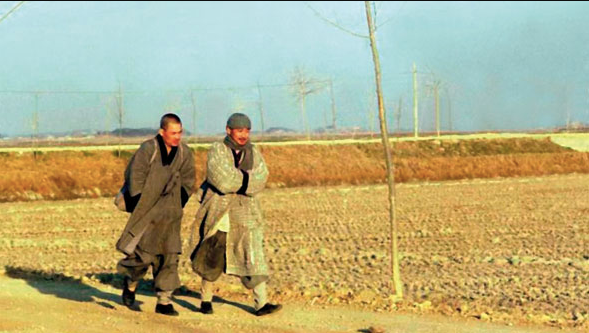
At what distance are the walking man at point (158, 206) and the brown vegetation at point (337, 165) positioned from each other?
23579 millimetres

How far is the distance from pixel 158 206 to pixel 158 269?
0.58m

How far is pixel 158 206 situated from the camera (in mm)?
8438

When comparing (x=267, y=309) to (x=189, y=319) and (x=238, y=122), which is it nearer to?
(x=189, y=319)

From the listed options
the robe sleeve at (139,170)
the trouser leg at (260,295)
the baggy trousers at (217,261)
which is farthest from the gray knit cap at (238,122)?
the trouser leg at (260,295)

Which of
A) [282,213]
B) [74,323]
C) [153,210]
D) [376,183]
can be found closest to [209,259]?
[153,210]

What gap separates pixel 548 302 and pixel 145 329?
4.43 m

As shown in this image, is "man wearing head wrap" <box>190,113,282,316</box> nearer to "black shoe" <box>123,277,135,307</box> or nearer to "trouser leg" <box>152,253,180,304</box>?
"trouser leg" <box>152,253,180,304</box>

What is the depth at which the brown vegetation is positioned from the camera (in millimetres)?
32625

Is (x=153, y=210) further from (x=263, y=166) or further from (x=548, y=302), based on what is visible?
(x=548, y=302)

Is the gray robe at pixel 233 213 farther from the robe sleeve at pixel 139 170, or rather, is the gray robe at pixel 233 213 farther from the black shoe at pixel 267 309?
the robe sleeve at pixel 139 170

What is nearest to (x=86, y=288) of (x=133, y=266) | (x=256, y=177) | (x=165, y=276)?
(x=133, y=266)

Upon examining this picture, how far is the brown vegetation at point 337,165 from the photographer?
3262 centimetres

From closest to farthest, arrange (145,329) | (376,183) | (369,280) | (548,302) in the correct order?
1. (145,329)
2. (548,302)
3. (369,280)
4. (376,183)

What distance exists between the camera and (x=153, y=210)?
8414 mm
